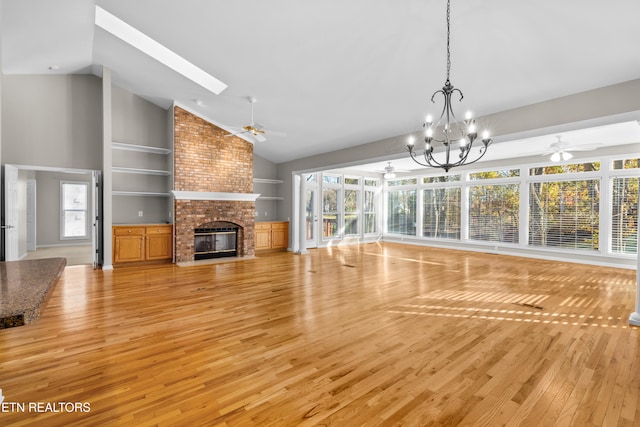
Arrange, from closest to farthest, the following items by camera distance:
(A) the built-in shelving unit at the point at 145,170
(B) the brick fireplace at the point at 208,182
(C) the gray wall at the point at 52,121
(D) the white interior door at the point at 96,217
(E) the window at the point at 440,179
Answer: (C) the gray wall at the point at 52,121
(D) the white interior door at the point at 96,217
(A) the built-in shelving unit at the point at 145,170
(B) the brick fireplace at the point at 208,182
(E) the window at the point at 440,179

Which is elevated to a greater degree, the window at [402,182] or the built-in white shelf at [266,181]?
the window at [402,182]

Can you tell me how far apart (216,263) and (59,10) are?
16.1ft

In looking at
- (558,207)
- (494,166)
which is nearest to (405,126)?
(494,166)

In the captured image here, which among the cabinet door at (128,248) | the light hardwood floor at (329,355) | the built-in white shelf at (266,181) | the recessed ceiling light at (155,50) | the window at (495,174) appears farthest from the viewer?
the built-in white shelf at (266,181)

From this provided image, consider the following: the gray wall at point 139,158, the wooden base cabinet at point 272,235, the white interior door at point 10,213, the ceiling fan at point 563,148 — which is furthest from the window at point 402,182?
the white interior door at point 10,213

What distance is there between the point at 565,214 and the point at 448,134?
6145mm

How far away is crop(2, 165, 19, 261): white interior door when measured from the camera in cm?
532

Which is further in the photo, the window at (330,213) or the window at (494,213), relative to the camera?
the window at (330,213)

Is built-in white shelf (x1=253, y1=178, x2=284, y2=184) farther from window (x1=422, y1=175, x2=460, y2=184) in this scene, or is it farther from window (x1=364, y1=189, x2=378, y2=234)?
window (x1=422, y1=175, x2=460, y2=184)

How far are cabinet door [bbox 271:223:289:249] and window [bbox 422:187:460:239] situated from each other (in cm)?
477

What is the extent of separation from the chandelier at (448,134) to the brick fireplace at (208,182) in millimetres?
4352

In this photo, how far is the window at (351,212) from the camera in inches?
412

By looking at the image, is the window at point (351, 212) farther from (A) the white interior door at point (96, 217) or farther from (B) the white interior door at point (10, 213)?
(B) the white interior door at point (10, 213)

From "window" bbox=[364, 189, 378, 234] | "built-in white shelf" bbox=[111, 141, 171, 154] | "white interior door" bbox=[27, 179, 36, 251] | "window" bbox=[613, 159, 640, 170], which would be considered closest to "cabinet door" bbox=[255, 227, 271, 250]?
"built-in white shelf" bbox=[111, 141, 171, 154]
